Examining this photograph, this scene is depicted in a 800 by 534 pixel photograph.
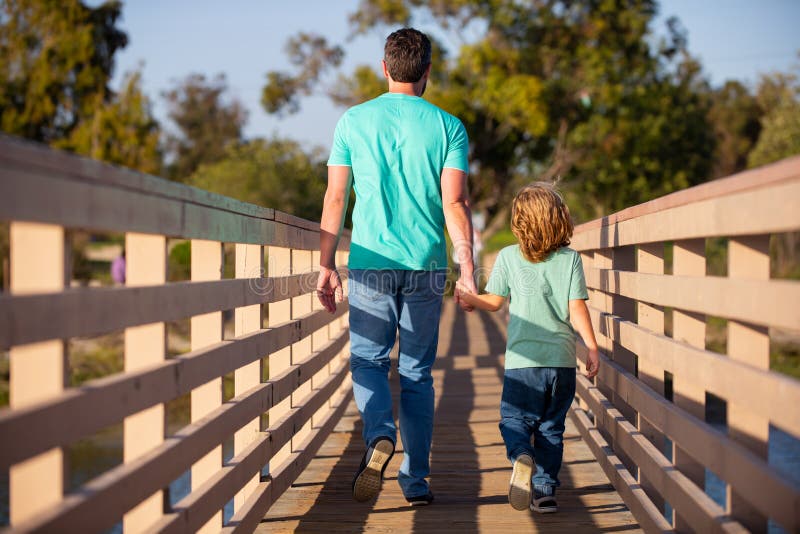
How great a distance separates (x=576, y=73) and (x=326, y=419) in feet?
95.0

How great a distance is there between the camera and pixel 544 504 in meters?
4.14

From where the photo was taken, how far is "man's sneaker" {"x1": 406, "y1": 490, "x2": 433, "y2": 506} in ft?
13.9

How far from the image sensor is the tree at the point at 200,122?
7462cm

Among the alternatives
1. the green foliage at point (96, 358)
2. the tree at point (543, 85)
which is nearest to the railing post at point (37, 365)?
the green foliage at point (96, 358)

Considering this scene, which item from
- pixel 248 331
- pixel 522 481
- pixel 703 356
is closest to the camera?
pixel 703 356

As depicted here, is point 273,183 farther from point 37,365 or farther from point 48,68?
point 37,365

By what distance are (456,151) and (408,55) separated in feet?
1.49

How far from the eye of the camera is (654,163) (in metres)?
36.9

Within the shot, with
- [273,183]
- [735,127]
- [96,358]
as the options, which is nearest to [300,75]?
[273,183]

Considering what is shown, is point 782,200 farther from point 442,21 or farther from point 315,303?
point 442,21

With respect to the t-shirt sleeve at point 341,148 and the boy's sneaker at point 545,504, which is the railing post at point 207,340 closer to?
the t-shirt sleeve at point 341,148

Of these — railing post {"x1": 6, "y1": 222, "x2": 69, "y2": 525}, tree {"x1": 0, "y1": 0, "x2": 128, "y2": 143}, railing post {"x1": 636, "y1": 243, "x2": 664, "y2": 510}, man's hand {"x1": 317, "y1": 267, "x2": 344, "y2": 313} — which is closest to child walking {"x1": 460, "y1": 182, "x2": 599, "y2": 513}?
railing post {"x1": 636, "y1": 243, "x2": 664, "y2": 510}

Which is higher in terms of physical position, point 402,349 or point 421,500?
point 402,349

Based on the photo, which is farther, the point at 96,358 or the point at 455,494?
the point at 96,358
